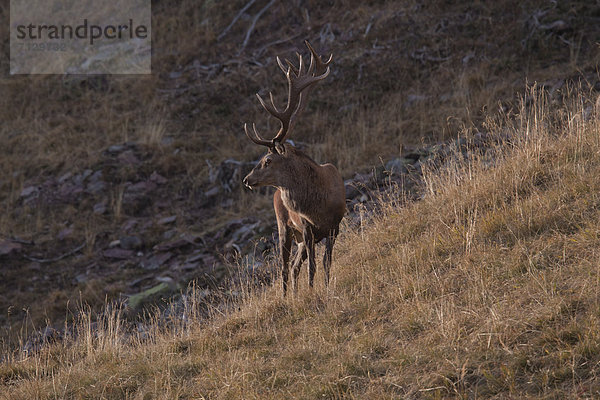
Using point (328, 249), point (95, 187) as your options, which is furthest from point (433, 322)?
point (95, 187)

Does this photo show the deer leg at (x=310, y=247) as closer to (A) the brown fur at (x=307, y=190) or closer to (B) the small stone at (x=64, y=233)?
(A) the brown fur at (x=307, y=190)

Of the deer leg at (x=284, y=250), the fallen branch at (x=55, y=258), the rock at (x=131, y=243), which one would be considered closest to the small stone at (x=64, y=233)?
A: the fallen branch at (x=55, y=258)

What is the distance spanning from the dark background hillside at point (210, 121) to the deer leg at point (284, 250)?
3.40 m

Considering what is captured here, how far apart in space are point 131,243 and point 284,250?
597 cm

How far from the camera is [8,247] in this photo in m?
12.9

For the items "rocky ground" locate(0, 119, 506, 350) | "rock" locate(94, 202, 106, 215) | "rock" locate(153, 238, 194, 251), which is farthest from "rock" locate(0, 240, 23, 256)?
"rock" locate(153, 238, 194, 251)

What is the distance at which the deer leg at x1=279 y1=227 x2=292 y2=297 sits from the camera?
7.57 meters

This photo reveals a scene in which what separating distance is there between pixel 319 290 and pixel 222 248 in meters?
5.11

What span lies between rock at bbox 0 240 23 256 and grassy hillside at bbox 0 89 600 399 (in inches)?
232

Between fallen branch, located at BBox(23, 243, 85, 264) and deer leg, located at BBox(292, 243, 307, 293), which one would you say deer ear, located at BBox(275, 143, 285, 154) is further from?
fallen branch, located at BBox(23, 243, 85, 264)

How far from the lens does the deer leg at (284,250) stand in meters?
7.57

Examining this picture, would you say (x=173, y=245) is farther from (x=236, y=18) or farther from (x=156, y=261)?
(x=236, y=18)

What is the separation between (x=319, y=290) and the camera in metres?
7.04

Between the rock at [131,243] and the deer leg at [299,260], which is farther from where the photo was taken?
the rock at [131,243]
